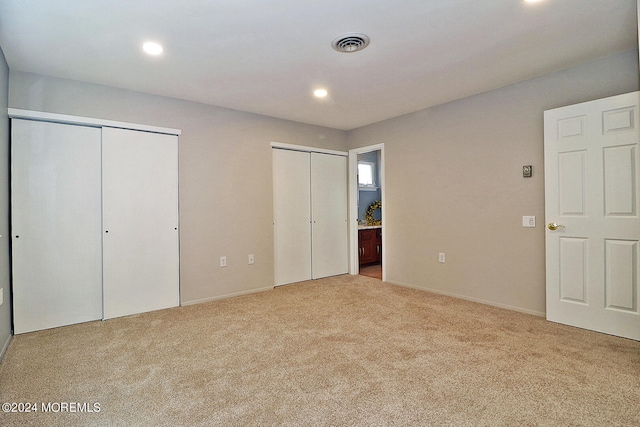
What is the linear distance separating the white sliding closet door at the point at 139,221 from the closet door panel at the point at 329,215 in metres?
2.03

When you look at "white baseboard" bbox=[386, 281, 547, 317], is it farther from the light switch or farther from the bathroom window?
the bathroom window

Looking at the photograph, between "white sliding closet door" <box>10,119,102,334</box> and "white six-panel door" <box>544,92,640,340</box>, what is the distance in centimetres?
438

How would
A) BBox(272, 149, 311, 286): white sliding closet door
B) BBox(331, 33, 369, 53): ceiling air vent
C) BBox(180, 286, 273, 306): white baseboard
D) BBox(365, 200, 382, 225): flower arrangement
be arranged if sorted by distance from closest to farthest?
1. BBox(331, 33, 369, 53): ceiling air vent
2. BBox(180, 286, 273, 306): white baseboard
3. BBox(272, 149, 311, 286): white sliding closet door
4. BBox(365, 200, 382, 225): flower arrangement

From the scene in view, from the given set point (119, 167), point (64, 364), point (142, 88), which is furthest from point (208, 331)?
point (142, 88)

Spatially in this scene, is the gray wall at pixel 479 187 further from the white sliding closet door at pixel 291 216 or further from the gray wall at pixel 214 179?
the gray wall at pixel 214 179

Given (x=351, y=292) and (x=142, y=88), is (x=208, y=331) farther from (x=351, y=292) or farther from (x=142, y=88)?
(x=142, y=88)

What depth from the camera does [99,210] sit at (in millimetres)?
3303

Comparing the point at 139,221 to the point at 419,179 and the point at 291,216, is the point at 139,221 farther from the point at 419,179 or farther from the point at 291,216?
the point at 419,179

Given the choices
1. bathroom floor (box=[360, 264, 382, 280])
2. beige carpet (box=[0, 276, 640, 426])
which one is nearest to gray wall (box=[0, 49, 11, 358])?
beige carpet (box=[0, 276, 640, 426])

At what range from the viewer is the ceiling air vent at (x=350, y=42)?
243 centimetres

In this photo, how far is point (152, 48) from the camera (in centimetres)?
258

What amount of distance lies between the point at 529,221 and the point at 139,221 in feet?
13.1

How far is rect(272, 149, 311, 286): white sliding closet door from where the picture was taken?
4629 millimetres

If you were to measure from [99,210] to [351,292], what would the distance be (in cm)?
297
